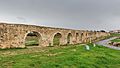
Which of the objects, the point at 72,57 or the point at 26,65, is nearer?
the point at 26,65

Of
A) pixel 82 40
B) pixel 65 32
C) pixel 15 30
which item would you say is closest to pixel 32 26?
→ pixel 15 30

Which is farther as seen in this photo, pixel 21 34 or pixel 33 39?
pixel 33 39

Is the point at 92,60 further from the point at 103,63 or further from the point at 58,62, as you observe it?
the point at 58,62

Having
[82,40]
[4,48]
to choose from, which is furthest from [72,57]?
[82,40]

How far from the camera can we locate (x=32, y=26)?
35.2 m

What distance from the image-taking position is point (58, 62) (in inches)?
811

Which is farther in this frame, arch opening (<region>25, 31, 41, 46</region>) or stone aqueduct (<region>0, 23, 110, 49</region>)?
arch opening (<region>25, 31, 41, 46</region>)

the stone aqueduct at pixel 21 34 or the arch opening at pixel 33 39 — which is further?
the arch opening at pixel 33 39

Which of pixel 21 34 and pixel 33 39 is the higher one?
pixel 21 34

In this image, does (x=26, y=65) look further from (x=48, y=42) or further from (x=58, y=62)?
(x=48, y=42)

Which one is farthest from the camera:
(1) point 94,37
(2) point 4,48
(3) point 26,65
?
(1) point 94,37

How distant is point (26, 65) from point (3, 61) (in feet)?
7.33

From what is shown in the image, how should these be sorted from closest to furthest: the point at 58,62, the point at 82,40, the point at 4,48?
the point at 58,62 < the point at 4,48 < the point at 82,40

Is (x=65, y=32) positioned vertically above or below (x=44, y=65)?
above
